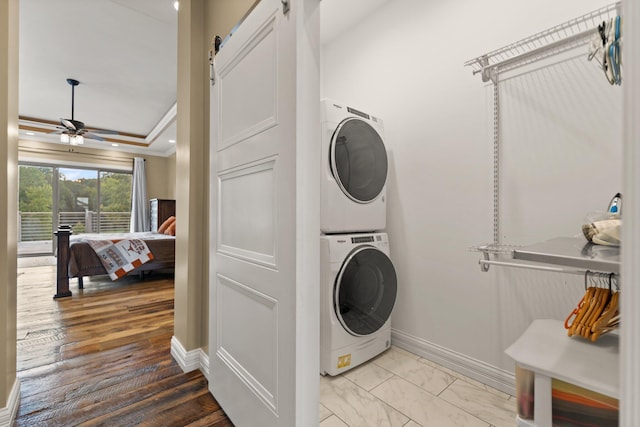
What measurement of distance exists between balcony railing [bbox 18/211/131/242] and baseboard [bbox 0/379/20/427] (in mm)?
6158

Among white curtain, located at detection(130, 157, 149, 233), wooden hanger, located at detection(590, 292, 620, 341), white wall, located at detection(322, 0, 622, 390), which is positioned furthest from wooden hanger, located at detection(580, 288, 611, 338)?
white curtain, located at detection(130, 157, 149, 233)

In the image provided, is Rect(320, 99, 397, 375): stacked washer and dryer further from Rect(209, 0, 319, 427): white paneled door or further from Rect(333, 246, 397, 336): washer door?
Rect(209, 0, 319, 427): white paneled door

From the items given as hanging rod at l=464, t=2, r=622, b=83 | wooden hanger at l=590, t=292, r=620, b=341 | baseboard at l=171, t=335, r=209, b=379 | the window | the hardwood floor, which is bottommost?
the hardwood floor

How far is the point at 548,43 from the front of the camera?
1.44m

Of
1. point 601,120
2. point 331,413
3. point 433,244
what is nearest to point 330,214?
point 433,244

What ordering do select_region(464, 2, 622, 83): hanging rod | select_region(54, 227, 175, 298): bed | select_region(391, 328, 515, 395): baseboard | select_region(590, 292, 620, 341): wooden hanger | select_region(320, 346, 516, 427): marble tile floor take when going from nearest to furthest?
select_region(590, 292, 620, 341): wooden hanger
select_region(464, 2, 622, 83): hanging rod
select_region(320, 346, 516, 427): marble tile floor
select_region(391, 328, 515, 395): baseboard
select_region(54, 227, 175, 298): bed

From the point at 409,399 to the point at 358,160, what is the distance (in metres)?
1.40

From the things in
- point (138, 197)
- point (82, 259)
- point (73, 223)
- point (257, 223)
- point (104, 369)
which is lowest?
point (104, 369)

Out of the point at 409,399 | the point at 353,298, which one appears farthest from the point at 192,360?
the point at 409,399

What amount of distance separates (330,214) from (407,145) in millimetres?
825

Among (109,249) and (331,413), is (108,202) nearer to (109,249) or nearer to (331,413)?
(109,249)

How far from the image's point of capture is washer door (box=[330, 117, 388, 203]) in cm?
173

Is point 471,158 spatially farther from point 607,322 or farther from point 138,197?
point 138,197

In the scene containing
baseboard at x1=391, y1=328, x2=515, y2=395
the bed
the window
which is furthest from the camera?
the window
